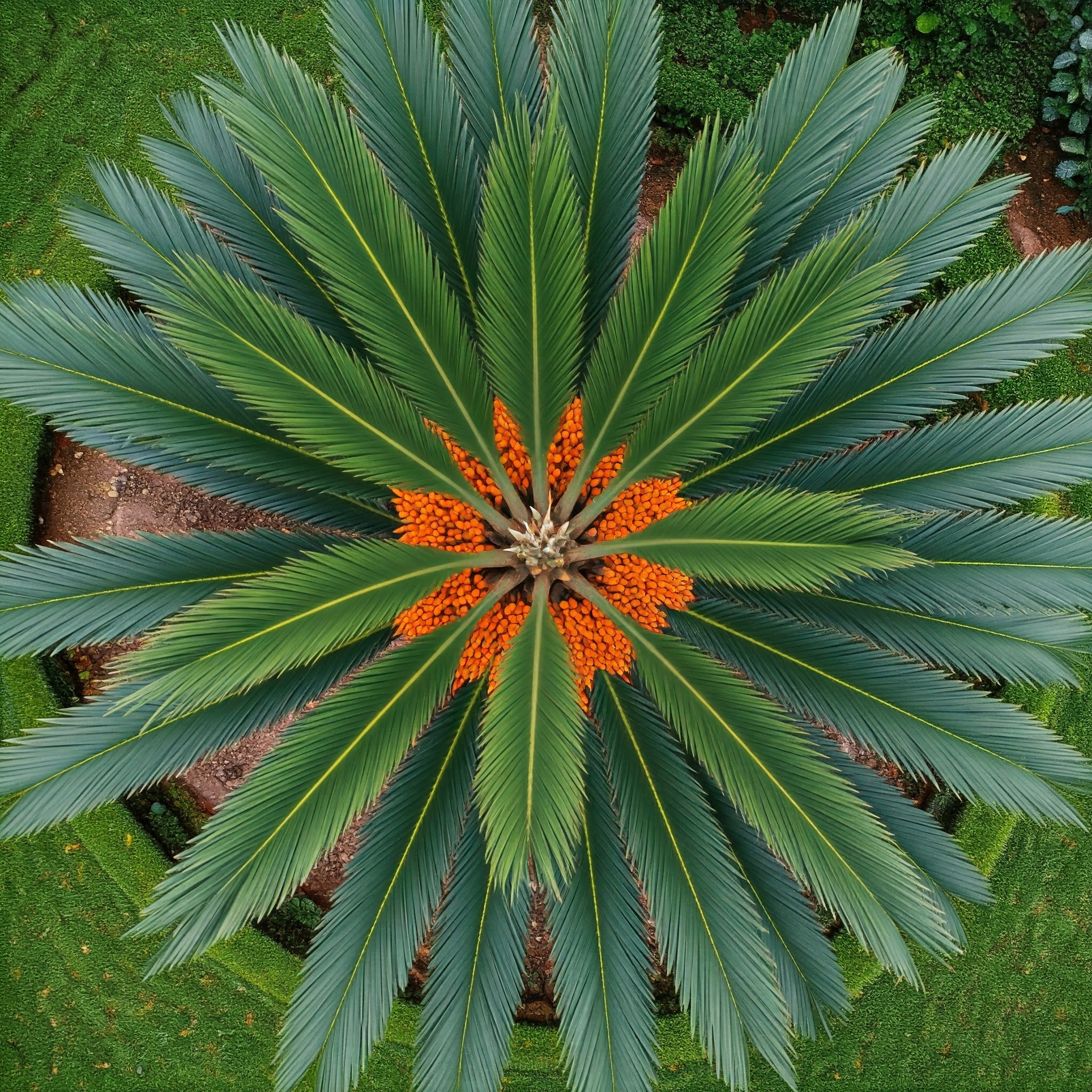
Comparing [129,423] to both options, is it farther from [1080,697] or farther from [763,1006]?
[1080,697]

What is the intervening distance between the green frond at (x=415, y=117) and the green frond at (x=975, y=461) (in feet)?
5.40

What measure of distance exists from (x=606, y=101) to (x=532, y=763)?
2.23 metres

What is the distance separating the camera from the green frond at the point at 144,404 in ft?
8.96

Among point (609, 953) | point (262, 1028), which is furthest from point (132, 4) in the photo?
point (262, 1028)

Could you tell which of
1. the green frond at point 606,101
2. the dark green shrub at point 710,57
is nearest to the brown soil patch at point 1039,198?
the dark green shrub at point 710,57

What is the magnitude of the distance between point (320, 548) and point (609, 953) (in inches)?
74.2

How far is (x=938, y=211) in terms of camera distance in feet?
10.0

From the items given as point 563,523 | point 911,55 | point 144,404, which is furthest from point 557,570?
point 911,55

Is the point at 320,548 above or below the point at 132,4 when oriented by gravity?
below

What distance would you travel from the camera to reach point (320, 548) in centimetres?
305

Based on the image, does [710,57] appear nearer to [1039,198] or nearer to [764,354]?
[1039,198]

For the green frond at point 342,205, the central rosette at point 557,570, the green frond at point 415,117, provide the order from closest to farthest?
the green frond at point 342,205, the green frond at point 415,117, the central rosette at point 557,570

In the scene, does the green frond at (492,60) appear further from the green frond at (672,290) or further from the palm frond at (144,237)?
the palm frond at (144,237)

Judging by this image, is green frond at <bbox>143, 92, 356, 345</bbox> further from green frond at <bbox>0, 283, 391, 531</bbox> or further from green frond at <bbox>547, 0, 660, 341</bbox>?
green frond at <bbox>547, 0, 660, 341</bbox>
